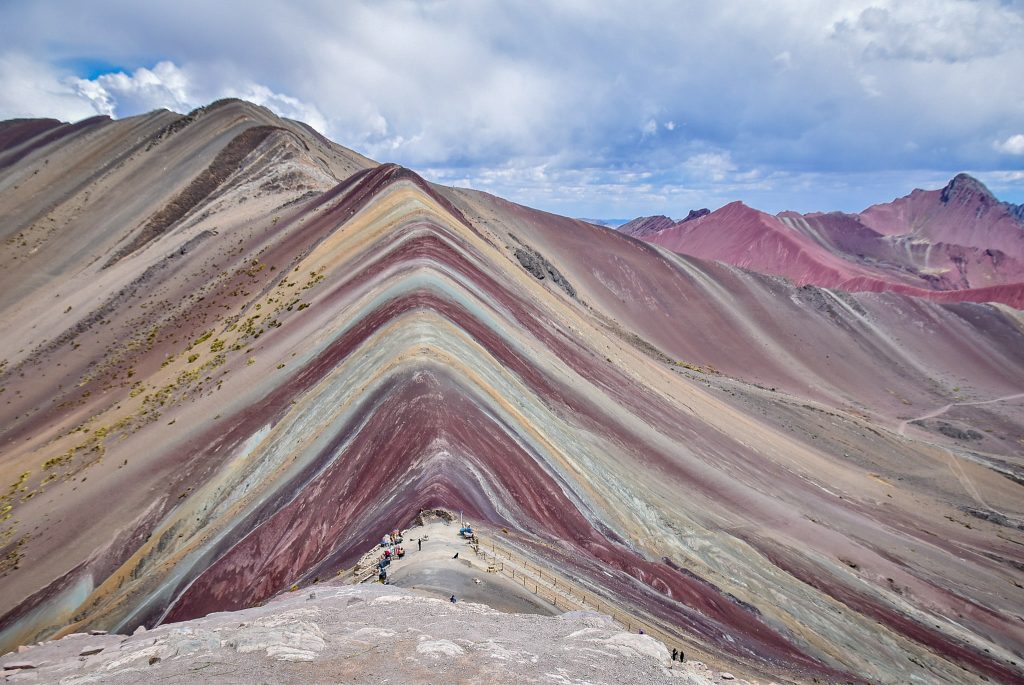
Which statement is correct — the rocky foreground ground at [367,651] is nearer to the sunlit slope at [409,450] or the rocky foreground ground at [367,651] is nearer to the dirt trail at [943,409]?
the sunlit slope at [409,450]

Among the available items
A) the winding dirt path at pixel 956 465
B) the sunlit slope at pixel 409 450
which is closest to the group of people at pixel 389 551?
the sunlit slope at pixel 409 450

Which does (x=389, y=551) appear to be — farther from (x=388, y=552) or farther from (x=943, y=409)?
(x=943, y=409)

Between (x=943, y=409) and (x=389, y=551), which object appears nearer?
(x=389, y=551)

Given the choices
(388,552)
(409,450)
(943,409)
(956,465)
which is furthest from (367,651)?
(943,409)

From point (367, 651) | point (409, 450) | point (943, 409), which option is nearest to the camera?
point (367, 651)

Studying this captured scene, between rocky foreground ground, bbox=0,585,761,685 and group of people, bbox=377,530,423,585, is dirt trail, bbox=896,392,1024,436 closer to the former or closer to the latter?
group of people, bbox=377,530,423,585

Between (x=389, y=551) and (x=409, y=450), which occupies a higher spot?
(x=409, y=450)

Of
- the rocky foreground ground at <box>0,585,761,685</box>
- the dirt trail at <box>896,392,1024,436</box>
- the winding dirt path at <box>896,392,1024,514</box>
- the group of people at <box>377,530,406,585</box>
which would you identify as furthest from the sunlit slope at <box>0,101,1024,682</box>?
the rocky foreground ground at <box>0,585,761,685</box>

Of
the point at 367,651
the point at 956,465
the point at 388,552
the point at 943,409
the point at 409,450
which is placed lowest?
the point at 367,651

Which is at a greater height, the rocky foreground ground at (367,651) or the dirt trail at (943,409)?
the dirt trail at (943,409)
